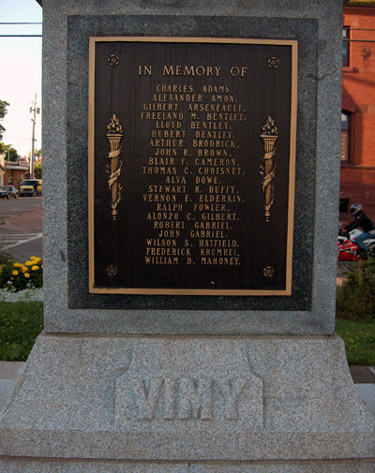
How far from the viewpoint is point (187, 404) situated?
11.0 feet

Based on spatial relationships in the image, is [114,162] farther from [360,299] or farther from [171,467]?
[360,299]

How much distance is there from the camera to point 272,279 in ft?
11.7

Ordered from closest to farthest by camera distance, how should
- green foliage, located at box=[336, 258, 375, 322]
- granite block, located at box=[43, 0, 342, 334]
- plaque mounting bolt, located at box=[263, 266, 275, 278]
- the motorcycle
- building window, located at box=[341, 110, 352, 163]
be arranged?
granite block, located at box=[43, 0, 342, 334] → plaque mounting bolt, located at box=[263, 266, 275, 278] → green foliage, located at box=[336, 258, 375, 322] → the motorcycle → building window, located at box=[341, 110, 352, 163]

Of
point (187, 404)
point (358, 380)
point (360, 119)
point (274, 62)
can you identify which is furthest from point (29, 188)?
point (187, 404)

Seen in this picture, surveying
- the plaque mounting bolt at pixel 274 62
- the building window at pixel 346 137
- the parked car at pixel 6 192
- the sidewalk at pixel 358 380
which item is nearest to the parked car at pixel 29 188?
the parked car at pixel 6 192

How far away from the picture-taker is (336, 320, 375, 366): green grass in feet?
18.3

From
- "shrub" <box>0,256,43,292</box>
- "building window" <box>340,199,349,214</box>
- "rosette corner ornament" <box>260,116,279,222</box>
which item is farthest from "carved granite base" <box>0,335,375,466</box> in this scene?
"building window" <box>340,199,349,214</box>

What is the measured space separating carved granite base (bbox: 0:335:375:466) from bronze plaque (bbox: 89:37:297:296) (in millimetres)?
438

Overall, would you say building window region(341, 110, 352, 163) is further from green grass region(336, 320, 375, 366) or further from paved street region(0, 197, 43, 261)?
green grass region(336, 320, 375, 366)

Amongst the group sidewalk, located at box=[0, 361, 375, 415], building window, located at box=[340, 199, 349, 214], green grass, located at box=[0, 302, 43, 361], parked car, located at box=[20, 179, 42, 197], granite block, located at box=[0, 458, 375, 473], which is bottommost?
granite block, located at box=[0, 458, 375, 473]

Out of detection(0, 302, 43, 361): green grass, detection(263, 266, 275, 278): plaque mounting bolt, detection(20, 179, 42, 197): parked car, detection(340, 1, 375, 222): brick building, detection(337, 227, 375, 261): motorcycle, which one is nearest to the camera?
detection(263, 266, 275, 278): plaque mounting bolt

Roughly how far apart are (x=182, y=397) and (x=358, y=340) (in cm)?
362

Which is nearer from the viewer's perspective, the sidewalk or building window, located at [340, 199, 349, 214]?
the sidewalk

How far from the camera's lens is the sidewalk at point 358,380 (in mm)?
4262
